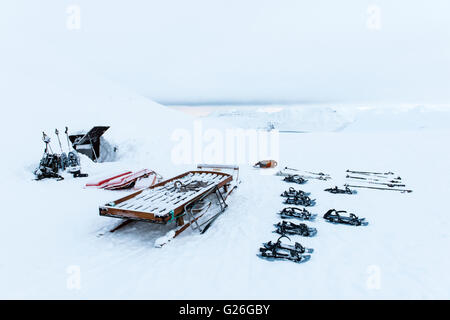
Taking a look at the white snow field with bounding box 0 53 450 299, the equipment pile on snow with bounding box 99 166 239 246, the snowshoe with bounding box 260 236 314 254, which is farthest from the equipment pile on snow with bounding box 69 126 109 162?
the snowshoe with bounding box 260 236 314 254

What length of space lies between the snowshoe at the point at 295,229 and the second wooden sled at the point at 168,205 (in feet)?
5.19

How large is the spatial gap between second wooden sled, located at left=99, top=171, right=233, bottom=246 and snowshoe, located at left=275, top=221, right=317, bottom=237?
1.58 m

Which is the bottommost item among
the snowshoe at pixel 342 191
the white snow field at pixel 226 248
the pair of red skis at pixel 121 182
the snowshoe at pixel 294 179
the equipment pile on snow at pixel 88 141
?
the white snow field at pixel 226 248

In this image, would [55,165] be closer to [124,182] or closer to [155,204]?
[124,182]

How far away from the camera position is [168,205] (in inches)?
218

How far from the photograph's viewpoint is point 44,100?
57.1 ft

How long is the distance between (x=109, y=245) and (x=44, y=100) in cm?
1699

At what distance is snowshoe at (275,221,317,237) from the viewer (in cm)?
536

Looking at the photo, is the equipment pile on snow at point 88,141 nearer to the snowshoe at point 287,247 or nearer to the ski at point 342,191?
the ski at point 342,191

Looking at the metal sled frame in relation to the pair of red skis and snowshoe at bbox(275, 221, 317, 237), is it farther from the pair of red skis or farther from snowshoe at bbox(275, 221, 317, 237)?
the pair of red skis

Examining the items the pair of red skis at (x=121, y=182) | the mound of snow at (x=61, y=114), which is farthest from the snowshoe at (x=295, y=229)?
the mound of snow at (x=61, y=114)

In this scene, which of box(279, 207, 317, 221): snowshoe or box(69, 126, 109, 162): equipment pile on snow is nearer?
box(279, 207, 317, 221): snowshoe

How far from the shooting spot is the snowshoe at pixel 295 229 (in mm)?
5359
